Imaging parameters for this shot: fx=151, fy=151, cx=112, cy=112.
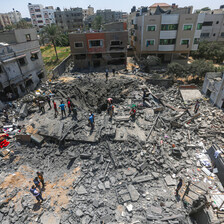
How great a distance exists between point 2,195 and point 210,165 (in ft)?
49.3

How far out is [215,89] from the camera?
19125 mm

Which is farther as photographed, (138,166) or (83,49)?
(83,49)

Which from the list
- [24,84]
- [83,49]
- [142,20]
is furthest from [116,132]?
[142,20]

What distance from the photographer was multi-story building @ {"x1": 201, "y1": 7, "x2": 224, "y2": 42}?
143 feet

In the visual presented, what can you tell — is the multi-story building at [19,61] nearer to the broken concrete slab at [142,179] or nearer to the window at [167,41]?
the broken concrete slab at [142,179]

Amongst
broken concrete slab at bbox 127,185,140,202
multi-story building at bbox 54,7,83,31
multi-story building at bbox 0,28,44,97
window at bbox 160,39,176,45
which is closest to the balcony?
window at bbox 160,39,176,45

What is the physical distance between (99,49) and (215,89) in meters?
23.7

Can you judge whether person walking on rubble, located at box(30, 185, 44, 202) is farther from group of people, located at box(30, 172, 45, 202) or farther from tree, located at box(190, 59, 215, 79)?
tree, located at box(190, 59, 215, 79)

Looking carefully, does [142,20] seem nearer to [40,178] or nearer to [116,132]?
[116,132]

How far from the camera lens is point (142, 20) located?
32.8 m

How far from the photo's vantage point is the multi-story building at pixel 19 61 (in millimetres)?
19475

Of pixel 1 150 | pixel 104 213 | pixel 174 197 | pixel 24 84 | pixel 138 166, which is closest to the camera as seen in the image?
pixel 104 213

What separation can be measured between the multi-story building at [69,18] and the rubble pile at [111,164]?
71.1 m

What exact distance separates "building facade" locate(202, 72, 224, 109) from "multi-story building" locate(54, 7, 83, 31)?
72.9 meters
